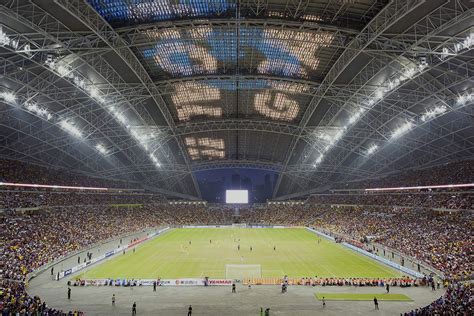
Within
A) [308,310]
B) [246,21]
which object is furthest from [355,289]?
[246,21]

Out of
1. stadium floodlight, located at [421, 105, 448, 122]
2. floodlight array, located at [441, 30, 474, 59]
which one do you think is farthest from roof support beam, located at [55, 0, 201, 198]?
stadium floodlight, located at [421, 105, 448, 122]

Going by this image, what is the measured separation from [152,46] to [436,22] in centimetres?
2916

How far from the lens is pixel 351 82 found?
49344 millimetres

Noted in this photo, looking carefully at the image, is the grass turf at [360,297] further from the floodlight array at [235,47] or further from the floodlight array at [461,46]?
the floodlight array at [235,47]

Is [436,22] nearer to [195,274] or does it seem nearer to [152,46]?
[152,46]

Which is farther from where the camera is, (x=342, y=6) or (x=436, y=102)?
(x=436, y=102)

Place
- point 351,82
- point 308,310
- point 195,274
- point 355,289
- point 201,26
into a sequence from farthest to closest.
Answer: point 351,82 < point 195,274 < point 201,26 < point 355,289 < point 308,310

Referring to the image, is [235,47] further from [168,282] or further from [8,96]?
[168,282]

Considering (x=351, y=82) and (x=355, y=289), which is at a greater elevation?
(x=351, y=82)

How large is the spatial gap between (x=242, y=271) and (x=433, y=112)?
30.1m

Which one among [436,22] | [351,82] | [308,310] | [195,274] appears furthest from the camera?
[351,82]

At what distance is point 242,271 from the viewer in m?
42.1

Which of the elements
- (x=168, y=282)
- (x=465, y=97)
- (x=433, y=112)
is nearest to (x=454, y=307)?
(x=168, y=282)

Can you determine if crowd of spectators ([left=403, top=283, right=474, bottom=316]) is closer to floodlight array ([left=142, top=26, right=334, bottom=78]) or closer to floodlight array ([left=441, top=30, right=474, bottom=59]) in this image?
floodlight array ([left=441, top=30, right=474, bottom=59])
